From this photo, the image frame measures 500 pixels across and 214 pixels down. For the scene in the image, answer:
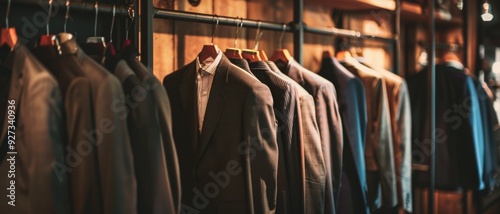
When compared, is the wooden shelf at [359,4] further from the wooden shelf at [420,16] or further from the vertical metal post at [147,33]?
the vertical metal post at [147,33]

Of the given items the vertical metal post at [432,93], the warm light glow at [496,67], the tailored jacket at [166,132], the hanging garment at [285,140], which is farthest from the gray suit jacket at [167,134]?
the warm light glow at [496,67]

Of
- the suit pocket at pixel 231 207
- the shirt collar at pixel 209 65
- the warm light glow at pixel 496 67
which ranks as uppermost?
the warm light glow at pixel 496 67

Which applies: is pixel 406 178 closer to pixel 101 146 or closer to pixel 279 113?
pixel 279 113

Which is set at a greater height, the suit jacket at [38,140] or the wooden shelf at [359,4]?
the wooden shelf at [359,4]

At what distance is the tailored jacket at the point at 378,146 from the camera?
86.4 inches

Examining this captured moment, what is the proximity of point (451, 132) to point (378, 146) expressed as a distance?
960mm

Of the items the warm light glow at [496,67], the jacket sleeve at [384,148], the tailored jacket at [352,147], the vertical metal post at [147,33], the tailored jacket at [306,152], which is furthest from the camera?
the warm light glow at [496,67]

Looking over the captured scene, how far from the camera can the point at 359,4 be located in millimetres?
2424

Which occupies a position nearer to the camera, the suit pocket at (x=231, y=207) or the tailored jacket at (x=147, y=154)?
the tailored jacket at (x=147, y=154)

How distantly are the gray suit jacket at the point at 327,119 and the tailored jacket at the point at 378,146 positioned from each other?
0.37m

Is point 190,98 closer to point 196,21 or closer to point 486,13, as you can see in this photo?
point 196,21

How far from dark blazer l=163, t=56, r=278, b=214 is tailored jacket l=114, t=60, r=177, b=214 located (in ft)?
0.94

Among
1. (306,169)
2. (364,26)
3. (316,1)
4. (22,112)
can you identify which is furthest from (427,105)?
(22,112)

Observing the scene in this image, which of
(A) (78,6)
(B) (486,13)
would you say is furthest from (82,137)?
(B) (486,13)
